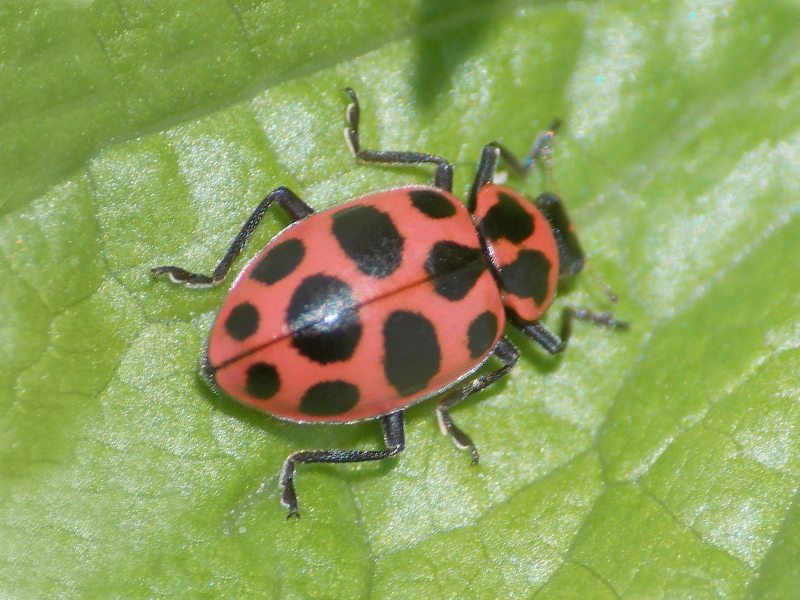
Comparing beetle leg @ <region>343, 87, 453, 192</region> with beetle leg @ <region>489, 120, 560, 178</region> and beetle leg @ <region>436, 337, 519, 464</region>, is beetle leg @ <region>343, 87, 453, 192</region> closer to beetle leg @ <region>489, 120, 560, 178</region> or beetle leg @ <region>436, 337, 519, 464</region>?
beetle leg @ <region>489, 120, 560, 178</region>

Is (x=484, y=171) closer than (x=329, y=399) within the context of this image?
No

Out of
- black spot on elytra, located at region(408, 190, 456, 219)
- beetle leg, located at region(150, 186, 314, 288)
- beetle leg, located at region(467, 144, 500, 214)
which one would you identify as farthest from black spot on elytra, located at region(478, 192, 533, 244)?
beetle leg, located at region(150, 186, 314, 288)

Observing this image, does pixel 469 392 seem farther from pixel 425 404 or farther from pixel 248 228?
pixel 248 228

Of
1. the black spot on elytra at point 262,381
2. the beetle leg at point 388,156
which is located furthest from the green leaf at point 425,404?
the black spot on elytra at point 262,381

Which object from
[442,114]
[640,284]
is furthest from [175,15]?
[640,284]

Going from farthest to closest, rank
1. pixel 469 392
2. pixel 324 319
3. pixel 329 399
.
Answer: pixel 469 392 < pixel 329 399 < pixel 324 319

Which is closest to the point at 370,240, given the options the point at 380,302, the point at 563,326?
the point at 380,302
